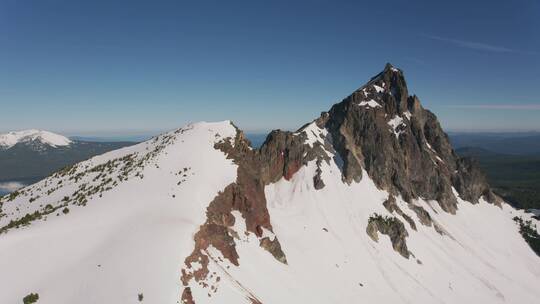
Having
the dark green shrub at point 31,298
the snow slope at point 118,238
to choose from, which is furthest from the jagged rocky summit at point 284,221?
the dark green shrub at point 31,298

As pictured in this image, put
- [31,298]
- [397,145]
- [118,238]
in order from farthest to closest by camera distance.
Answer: [397,145] → [118,238] → [31,298]

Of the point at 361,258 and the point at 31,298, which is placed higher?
the point at 31,298

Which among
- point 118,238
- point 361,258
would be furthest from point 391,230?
point 118,238

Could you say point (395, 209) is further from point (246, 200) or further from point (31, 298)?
Answer: point (31, 298)

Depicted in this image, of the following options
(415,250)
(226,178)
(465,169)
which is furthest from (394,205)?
(226,178)

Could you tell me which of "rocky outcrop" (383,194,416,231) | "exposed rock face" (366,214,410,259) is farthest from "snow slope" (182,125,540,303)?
"rocky outcrop" (383,194,416,231)

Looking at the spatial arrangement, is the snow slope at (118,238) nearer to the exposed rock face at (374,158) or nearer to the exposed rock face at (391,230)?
the exposed rock face at (374,158)

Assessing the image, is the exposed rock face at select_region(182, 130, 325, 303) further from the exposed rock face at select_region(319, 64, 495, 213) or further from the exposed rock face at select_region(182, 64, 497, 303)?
the exposed rock face at select_region(319, 64, 495, 213)
